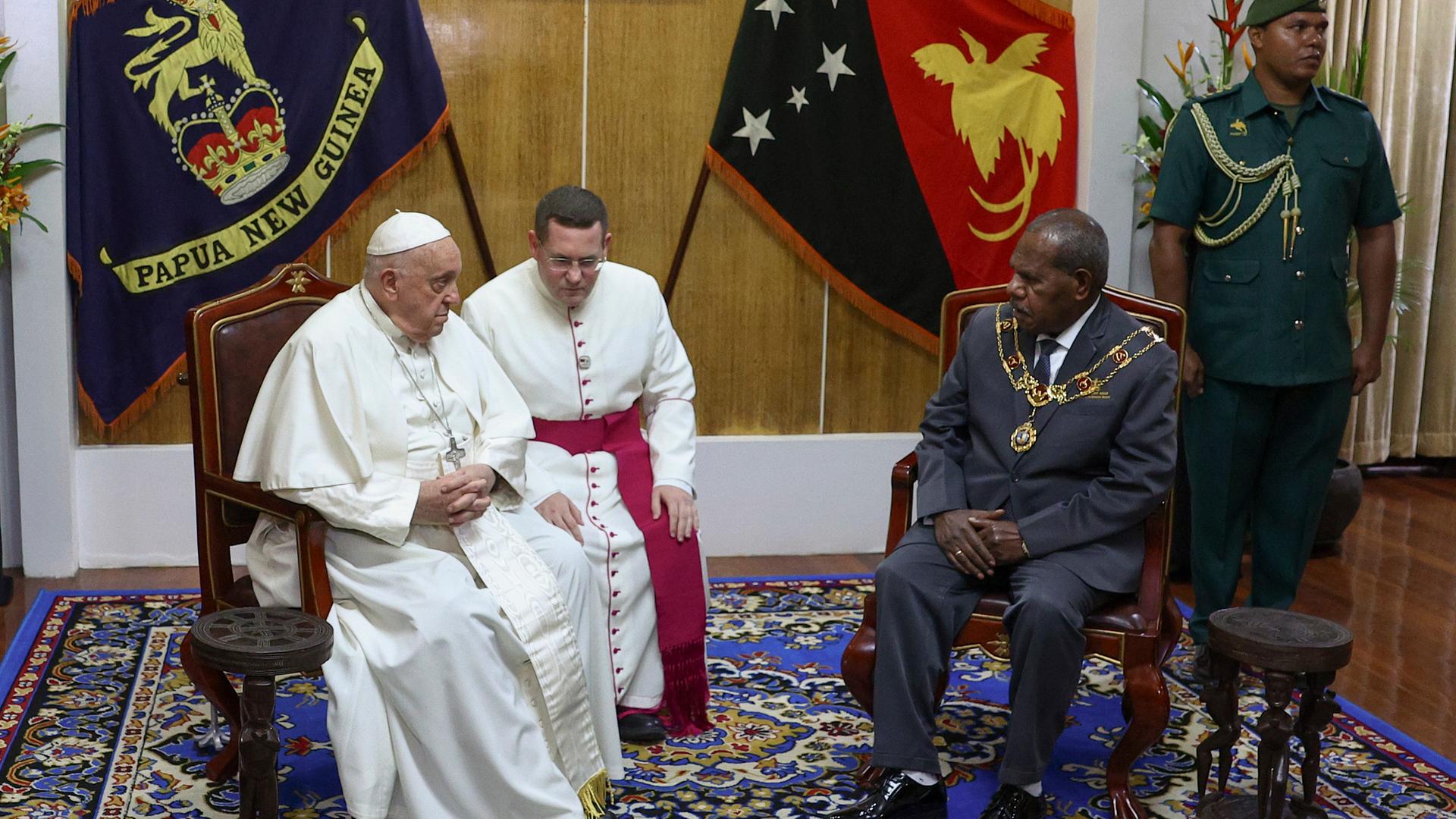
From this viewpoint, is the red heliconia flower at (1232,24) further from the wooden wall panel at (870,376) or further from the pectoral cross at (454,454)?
the pectoral cross at (454,454)

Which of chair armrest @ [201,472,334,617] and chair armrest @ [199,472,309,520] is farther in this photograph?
chair armrest @ [199,472,309,520]

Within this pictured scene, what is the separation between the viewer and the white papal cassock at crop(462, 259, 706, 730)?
142 inches

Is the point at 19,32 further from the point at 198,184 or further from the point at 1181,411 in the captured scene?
the point at 1181,411

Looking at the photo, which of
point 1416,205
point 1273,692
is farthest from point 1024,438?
point 1416,205

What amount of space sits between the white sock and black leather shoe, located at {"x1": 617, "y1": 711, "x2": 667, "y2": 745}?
73 centimetres

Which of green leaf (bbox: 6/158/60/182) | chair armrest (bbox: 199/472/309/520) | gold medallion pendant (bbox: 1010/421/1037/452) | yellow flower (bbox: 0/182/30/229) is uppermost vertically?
green leaf (bbox: 6/158/60/182)

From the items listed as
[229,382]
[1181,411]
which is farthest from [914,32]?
[229,382]

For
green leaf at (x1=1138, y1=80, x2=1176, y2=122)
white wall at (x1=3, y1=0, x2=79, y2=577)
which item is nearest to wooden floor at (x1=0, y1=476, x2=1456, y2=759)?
white wall at (x1=3, y1=0, x2=79, y2=577)

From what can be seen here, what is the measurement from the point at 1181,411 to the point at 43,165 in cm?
364

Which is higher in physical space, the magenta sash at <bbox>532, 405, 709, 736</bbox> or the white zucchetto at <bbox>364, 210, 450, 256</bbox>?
the white zucchetto at <bbox>364, 210, 450, 256</bbox>

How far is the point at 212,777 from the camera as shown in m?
3.28

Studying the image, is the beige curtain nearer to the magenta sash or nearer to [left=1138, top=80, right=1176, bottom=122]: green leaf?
[left=1138, top=80, right=1176, bottom=122]: green leaf

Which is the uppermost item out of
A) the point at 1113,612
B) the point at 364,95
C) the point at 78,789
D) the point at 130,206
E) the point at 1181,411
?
the point at 364,95

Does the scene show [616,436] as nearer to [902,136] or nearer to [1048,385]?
[1048,385]
